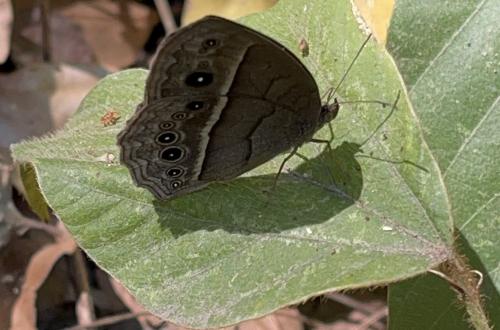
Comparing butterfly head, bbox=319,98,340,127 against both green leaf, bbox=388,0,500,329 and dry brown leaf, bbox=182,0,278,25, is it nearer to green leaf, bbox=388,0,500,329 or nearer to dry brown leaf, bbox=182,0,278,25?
green leaf, bbox=388,0,500,329

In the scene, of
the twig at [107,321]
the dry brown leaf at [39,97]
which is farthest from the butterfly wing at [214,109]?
the dry brown leaf at [39,97]

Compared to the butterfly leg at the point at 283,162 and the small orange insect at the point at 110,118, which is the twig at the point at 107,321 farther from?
the butterfly leg at the point at 283,162

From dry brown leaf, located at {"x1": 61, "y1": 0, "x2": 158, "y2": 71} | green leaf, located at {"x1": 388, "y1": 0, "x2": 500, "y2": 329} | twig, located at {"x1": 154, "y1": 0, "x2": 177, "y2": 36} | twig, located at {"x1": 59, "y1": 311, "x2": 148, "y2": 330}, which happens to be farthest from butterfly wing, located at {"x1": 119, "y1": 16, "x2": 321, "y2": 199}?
dry brown leaf, located at {"x1": 61, "y1": 0, "x2": 158, "y2": 71}

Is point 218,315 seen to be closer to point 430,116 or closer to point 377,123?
point 377,123

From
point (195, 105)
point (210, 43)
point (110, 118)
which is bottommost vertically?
point (110, 118)

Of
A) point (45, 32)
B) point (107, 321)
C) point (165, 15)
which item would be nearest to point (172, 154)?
point (107, 321)

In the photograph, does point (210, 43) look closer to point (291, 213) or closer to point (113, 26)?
point (291, 213)
